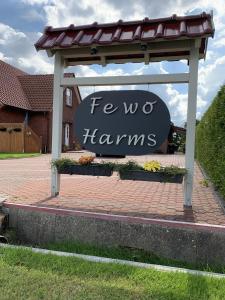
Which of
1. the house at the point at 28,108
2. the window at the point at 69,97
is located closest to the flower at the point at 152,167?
the house at the point at 28,108

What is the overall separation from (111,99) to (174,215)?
2.21 meters

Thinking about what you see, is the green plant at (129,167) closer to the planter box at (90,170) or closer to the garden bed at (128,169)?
the garden bed at (128,169)

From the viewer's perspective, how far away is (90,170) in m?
6.21

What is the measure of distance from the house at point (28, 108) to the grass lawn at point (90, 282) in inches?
780

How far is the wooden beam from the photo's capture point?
6.04 meters

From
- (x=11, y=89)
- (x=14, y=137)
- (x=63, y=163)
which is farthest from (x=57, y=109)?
(x=11, y=89)

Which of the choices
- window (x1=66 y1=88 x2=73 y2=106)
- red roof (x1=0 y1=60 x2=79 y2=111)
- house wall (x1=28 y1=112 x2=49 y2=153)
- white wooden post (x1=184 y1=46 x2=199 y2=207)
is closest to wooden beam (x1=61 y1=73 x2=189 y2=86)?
white wooden post (x1=184 y1=46 x2=199 y2=207)

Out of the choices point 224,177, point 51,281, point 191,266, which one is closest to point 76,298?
point 51,281

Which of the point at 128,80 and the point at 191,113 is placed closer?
the point at 191,113

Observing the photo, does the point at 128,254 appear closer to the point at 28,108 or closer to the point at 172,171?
the point at 172,171

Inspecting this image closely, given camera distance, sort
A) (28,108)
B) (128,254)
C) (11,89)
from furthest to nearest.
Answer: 1. (11,89)
2. (28,108)
3. (128,254)

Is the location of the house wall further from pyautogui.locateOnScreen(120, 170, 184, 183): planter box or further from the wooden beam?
pyautogui.locateOnScreen(120, 170, 184, 183): planter box

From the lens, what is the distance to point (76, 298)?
129 inches

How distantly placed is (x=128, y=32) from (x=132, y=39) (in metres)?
0.33
